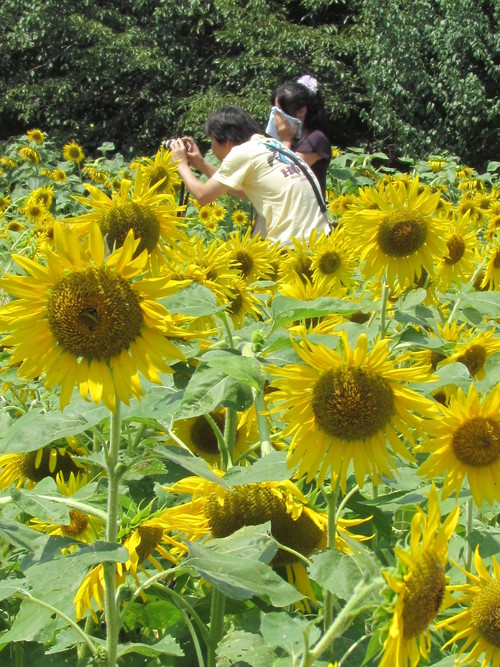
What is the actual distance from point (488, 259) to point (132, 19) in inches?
531

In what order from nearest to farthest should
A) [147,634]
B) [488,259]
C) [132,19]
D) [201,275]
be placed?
[147,634], [201,275], [488,259], [132,19]

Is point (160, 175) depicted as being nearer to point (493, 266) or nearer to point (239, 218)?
point (493, 266)

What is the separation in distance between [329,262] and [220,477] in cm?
131

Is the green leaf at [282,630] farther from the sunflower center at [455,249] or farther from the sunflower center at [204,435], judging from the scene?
the sunflower center at [455,249]

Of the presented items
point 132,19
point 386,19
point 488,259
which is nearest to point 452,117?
point 386,19

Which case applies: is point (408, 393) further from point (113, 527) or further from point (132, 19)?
point (132, 19)

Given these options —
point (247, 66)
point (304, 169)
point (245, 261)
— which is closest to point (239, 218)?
point (304, 169)

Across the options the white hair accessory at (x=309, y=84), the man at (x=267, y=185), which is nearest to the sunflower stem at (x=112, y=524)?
the man at (x=267, y=185)

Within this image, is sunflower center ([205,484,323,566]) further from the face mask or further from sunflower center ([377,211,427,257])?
the face mask

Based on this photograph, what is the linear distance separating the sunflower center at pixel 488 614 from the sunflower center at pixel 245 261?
1.28m

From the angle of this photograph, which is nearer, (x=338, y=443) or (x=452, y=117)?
(x=338, y=443)

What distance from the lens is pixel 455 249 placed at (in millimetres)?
2344

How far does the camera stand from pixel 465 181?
5.70m

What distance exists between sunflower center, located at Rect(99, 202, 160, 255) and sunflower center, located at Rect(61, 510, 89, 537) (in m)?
0.45
